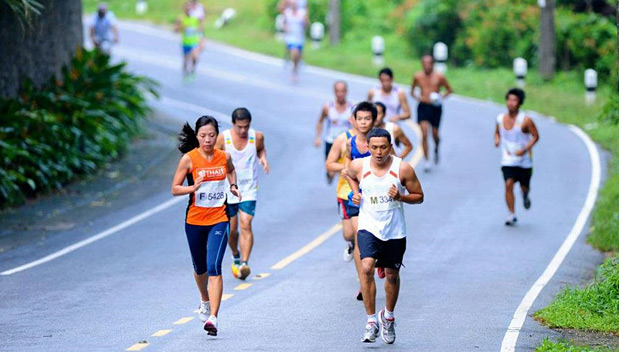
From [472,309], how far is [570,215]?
676 cm

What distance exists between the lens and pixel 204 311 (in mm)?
11445

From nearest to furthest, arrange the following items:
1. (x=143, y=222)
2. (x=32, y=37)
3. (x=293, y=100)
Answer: (x=143, y=222)
(x=32, y=37)
(x=293, y=100)

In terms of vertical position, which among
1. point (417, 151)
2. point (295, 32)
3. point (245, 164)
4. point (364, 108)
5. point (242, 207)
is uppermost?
point (364, 108)

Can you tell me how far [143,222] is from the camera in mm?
18594

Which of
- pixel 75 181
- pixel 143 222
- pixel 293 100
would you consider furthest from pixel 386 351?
pixel 293 100

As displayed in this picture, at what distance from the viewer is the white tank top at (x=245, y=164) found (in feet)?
46.3

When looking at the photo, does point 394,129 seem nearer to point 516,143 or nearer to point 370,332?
point 516,143

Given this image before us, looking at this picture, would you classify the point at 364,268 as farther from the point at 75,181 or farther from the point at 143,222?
the point at 75,181

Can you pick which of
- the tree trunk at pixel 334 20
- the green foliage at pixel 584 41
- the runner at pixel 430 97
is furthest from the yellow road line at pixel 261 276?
the tree trunk at pixel 334 20

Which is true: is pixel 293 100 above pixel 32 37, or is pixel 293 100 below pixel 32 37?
below

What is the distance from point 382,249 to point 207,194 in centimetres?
168

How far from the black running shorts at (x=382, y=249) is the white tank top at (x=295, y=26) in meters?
22.6

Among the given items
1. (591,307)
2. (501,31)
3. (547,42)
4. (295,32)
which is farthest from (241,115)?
(501,31)

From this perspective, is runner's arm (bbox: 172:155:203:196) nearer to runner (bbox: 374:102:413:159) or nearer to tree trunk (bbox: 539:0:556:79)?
runner (bbox: 374:102:413:159)
